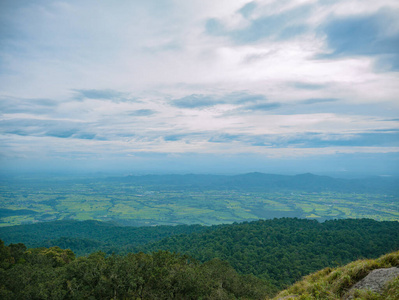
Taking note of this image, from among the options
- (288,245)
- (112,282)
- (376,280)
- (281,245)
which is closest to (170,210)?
(281,245)

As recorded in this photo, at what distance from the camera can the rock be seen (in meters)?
7.00

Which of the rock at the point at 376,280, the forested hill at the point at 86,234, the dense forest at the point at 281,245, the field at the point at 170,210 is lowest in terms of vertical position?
the field at the point at 170,210

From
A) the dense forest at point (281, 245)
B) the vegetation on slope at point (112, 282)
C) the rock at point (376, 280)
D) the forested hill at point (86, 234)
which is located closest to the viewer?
the rock at point (376, 280)

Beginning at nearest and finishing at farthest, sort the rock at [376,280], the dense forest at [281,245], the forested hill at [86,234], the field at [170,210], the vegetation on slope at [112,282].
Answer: the rock at [376,280], the vegetation on slope at [112,282], the dense forest at [281,245], the forested hill at [86,234], the field at [170,210]

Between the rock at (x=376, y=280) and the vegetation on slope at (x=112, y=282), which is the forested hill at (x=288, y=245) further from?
the rock at (x=376, y=280)

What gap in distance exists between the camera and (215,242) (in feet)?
171

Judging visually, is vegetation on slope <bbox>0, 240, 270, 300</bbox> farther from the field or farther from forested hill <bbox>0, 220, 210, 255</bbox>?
the field


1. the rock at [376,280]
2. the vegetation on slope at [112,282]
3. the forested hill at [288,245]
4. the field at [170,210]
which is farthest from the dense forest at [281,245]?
the field at [170,210]

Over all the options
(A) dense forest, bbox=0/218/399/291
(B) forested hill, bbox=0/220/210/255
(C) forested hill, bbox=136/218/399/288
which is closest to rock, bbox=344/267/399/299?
(A) dense forest, bbox=0/218/399/291

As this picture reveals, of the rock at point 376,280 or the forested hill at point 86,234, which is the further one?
the forested hill at point 86,234

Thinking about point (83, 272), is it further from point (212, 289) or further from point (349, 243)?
point (349, 243)

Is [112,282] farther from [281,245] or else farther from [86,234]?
[86,234]

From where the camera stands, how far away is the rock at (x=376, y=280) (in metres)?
7.00

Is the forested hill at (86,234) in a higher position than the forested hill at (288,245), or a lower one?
lower
